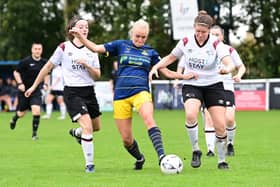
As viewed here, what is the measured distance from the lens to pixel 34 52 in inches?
734

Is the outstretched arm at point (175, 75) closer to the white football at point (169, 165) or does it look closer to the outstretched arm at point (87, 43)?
the outstretched arm at point (87, 43)

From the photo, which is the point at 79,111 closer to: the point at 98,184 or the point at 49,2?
the point at 98,184

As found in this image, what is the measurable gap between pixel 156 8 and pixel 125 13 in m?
2.41

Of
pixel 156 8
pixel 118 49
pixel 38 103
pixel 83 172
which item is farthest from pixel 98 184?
pixel 156 8

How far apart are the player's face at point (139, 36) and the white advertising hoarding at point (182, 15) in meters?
25.6

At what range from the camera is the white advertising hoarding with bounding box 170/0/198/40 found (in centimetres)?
3681

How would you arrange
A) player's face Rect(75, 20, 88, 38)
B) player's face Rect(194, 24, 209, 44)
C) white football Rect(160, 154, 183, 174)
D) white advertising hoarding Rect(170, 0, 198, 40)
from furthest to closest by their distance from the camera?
white advertising hoarding Rect(170, 0, 198, 40), player's face Rect(75, 20, 88, 38), player's face Rect(194, 24, 209, 44), white football Rect(160, 154, 183, 174)

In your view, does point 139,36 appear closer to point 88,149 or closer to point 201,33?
point 201,33

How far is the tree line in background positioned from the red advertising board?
7.15 metres

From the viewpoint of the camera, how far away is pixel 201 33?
36.8 feet

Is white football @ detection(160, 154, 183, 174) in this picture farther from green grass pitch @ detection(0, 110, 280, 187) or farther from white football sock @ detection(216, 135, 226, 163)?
white football sock @ detection(216, 135, 226, 163)

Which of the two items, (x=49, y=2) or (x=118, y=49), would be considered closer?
(x=118, y=49)

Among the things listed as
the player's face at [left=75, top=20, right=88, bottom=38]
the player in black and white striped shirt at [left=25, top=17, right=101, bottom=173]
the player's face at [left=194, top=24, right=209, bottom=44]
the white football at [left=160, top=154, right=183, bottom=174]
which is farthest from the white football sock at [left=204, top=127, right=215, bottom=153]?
the player's face at [left=75, top=20, right=88, bottom=38]

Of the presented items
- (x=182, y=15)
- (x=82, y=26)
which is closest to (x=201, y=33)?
(x=82, y=26)
